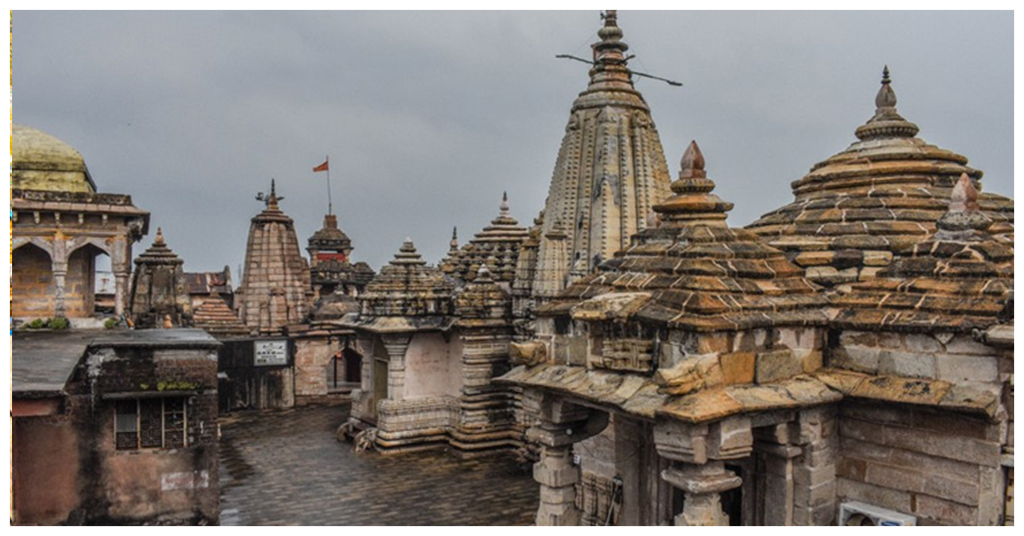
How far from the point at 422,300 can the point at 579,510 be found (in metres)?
11.0

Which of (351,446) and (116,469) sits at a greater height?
(116,469)

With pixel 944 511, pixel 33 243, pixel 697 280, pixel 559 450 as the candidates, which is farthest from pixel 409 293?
pixel 944 511

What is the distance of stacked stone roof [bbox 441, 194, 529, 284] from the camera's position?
25406mm

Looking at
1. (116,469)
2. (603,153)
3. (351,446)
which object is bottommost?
(351,446)

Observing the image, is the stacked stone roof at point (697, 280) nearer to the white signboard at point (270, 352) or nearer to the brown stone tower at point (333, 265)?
the white signboard at point (270, 352)

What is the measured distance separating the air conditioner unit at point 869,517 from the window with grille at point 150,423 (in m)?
8.56

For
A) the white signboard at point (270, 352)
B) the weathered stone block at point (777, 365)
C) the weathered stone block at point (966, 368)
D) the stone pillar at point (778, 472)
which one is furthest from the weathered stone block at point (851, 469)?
the white signboard at point (270, 352)

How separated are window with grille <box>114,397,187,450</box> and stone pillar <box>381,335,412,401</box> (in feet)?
28.6

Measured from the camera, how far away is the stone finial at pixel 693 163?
10703mm

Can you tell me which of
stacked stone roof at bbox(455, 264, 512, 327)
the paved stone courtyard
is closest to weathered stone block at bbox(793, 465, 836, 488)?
the paved stone courtyard

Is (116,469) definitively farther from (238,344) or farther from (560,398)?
(238,344)

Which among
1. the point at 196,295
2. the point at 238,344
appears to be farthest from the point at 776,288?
the point at 196,295

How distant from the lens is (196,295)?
51.0 m

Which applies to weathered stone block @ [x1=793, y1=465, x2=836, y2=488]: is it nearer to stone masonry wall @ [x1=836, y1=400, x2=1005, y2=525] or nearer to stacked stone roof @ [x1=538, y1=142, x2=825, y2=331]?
stone masonry wall @ [x1=836, y1=400, x2=1005, y2=525]
